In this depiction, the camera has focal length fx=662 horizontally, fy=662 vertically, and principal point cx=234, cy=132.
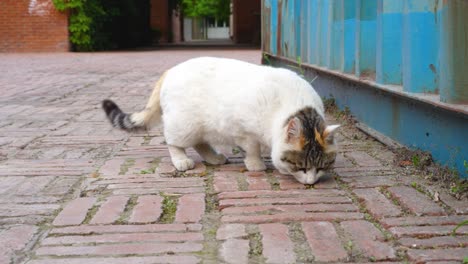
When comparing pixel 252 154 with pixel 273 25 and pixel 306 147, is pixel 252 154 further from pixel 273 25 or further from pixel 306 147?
pixel 273 25

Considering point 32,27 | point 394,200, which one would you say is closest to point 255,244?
point 394,200

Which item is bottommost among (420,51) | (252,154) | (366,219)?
(366,219)

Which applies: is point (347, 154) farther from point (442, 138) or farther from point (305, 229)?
point (305, 229)

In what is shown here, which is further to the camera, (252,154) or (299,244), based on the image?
(252,154)

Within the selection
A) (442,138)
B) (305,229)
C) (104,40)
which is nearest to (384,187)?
(442,138)

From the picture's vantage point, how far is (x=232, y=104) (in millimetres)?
3818

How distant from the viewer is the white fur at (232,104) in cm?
374

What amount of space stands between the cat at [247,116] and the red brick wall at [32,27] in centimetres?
1712

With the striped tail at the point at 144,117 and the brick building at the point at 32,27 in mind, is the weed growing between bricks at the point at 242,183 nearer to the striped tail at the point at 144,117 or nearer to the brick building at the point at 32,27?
the striped tail at the point at 144,117

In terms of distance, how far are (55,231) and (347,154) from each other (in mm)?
2235

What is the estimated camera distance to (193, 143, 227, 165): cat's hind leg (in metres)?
4.25

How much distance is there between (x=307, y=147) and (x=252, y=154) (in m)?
0.48

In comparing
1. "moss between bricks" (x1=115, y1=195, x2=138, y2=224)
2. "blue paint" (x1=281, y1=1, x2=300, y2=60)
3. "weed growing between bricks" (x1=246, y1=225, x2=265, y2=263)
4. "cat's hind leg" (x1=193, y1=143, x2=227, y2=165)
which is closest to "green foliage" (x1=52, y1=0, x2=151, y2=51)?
"blue paint" (x1=281, y1=1, x2=300, y2=60)

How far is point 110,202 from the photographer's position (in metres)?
3.27
